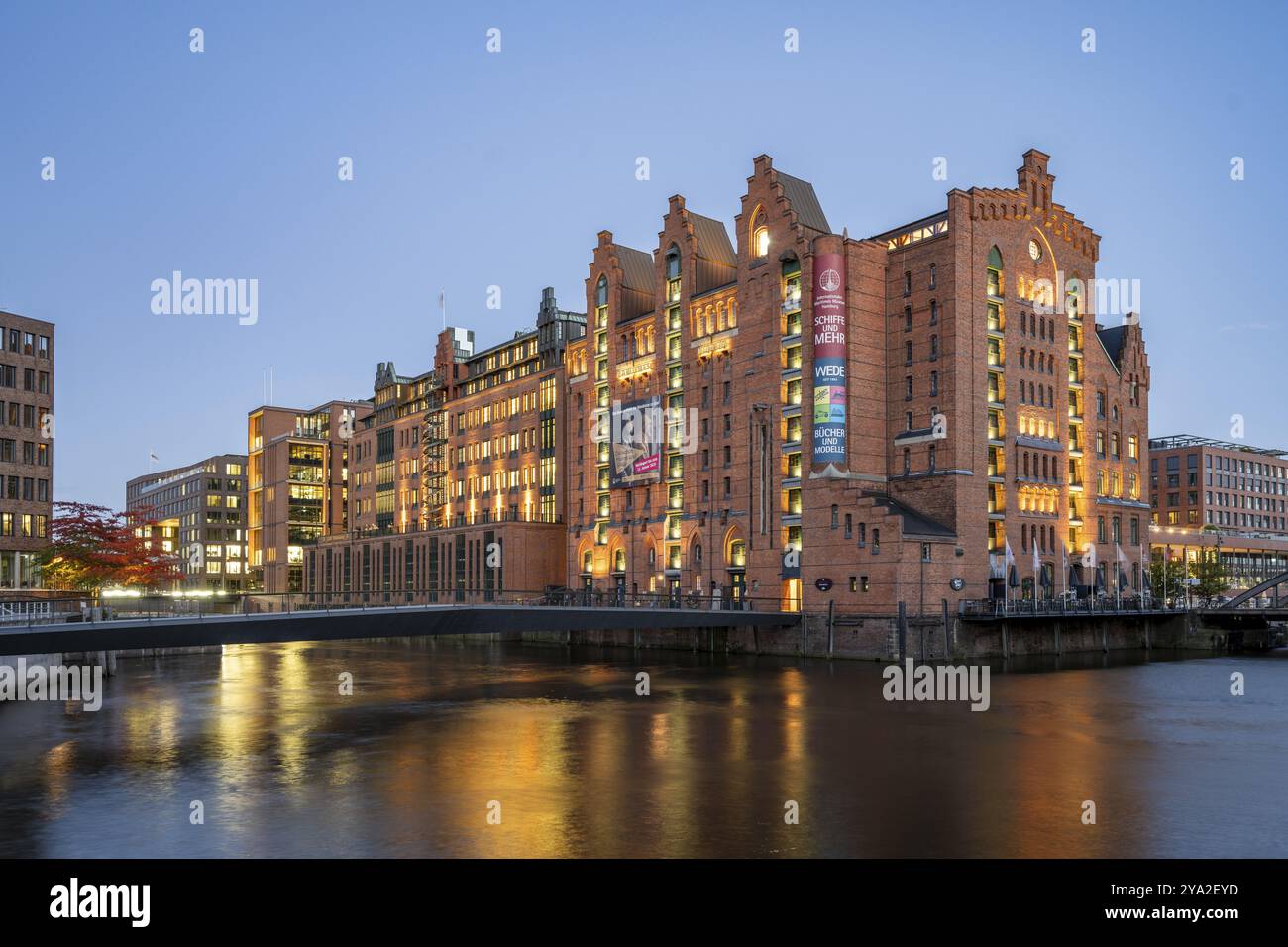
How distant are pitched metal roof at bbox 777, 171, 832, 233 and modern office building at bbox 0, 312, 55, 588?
72264 mm

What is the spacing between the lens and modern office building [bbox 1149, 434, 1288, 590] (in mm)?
175500

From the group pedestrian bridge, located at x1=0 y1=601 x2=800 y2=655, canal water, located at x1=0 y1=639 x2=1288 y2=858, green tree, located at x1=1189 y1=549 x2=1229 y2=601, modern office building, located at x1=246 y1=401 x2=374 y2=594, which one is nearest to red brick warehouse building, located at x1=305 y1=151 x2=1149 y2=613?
pedestrian bridge, located at x1=0 y1=601 x2=800 y2=655

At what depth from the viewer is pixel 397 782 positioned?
3384 cm

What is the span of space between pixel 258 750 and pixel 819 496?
52802mm

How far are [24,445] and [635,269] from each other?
61793mm

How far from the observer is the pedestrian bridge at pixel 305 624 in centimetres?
4381

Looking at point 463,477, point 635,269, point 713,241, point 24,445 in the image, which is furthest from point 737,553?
point 24,445

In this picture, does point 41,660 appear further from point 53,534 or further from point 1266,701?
point 1266,701

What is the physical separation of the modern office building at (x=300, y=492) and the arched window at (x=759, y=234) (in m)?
100

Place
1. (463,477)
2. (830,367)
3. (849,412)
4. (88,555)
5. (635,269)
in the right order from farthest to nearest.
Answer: (463,477) → (635,269) → (88,555) → (849,412) → (830,367)

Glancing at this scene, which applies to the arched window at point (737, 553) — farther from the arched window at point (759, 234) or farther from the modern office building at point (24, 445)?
the modern office building at point (24, 445)

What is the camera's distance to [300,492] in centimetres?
18350

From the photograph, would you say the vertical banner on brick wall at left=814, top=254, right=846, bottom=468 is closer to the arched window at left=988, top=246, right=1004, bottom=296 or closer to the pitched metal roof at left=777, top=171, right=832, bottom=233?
the pitched metal roof at left=777, top=171, right=832, bottom=233

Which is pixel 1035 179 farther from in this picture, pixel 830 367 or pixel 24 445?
pixel 24 445
